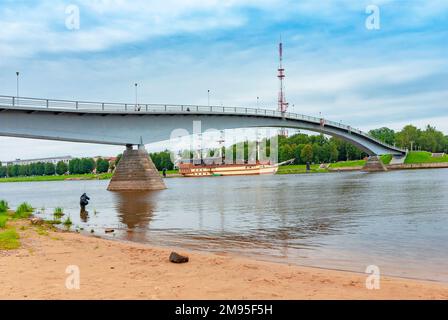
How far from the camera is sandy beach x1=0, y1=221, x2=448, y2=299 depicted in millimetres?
8805

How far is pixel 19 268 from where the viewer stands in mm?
11172

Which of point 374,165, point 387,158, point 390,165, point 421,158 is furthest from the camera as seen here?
point 387,158

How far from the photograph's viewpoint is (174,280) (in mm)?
10141

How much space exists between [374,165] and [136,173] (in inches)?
3212

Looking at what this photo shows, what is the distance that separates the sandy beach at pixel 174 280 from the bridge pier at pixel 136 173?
47.1 meters

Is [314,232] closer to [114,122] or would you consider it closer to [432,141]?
[114,122]

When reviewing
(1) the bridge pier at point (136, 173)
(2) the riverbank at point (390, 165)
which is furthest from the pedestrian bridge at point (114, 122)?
(2) the riverbank at point (390, 165)

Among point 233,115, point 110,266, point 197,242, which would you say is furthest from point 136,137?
point 110,266

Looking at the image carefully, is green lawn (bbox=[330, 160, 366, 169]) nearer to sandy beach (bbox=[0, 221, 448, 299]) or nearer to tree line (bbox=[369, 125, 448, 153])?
tree line (bbox=[369, 125, 448, 153])

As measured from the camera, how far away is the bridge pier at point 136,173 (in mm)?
61281

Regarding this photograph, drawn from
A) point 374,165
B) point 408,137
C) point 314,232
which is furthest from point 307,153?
point 314,232

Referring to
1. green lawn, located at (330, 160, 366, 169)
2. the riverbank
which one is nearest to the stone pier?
the riverbank
